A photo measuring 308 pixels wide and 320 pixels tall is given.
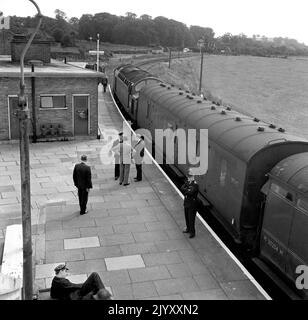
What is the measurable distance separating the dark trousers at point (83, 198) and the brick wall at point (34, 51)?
48.2 ft

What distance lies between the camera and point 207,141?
12.1 meters

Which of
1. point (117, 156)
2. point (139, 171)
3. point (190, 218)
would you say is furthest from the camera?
point (139, 171)

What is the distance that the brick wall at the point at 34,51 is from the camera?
23953mm

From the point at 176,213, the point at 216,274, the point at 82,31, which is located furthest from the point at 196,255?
the point at 82,31

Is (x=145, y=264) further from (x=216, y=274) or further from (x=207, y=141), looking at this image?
(x=207, y=141)

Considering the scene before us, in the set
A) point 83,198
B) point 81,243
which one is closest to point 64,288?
point 81,243

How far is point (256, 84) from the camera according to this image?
3469 inches

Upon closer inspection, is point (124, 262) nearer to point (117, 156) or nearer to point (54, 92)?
point (117, 156)

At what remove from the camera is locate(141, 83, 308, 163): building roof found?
9758 mm

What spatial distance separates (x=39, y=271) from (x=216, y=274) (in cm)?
363

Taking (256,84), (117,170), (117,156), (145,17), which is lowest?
(256,84)

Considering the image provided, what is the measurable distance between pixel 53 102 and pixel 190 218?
10667mm

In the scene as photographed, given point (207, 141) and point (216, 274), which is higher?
point (207, 141)

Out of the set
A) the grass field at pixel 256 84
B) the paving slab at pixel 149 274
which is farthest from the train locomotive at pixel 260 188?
the grass field at pixel 256 84
